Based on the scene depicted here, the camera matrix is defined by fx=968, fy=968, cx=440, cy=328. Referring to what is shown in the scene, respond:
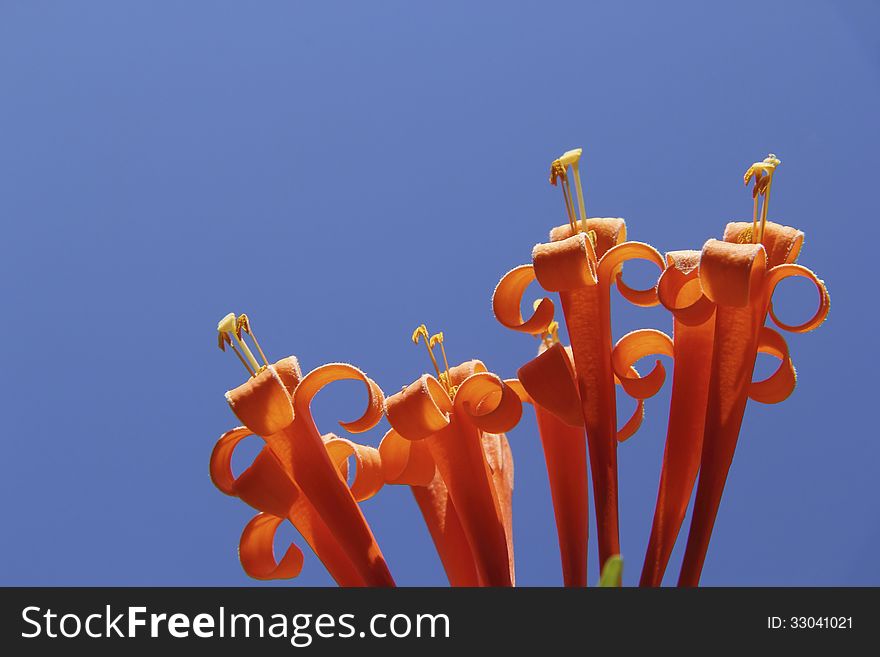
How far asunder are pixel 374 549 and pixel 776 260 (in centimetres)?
161

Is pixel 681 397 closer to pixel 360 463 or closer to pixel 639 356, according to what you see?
pixel 639 356

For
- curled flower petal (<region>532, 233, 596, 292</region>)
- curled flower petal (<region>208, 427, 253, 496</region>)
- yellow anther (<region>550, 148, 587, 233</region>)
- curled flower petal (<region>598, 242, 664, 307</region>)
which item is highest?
yellow anther (<region>550, 148, 587, 233</region>)

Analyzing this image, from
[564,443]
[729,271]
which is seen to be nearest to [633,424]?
[564,443]

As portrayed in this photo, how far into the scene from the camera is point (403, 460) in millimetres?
3465

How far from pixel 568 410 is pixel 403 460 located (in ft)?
2.21

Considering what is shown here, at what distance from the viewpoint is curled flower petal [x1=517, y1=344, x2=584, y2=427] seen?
3.13 metres

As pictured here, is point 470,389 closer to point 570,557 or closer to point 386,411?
point 386,411

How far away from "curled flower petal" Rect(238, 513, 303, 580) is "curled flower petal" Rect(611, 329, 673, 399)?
50.9 inches

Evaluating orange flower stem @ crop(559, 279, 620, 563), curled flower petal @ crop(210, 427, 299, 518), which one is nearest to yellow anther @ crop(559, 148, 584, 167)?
orange flower stem @ crop(559, 279, 620, 563)

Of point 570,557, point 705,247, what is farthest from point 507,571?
point 705,247

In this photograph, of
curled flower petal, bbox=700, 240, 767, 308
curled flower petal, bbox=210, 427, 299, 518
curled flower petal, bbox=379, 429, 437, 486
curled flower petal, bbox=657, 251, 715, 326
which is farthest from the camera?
curled flower petal, bbox=379, 429, 437, 486

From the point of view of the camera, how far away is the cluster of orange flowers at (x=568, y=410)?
3.02m

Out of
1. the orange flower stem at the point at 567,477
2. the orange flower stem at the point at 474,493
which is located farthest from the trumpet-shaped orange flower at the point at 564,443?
the orange flower stem at the point at 474,493

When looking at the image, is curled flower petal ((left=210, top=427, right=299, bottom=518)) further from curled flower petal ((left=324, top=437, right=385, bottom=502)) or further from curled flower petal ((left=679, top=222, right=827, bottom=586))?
curled flower petal ((left=679, top=222, right=827, bottom=586))
